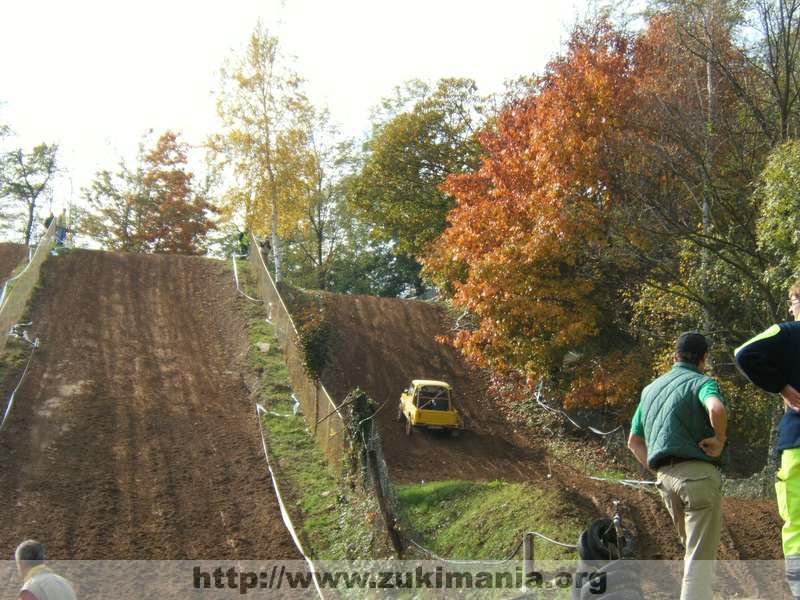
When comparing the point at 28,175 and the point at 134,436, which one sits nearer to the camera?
the point at 134,436

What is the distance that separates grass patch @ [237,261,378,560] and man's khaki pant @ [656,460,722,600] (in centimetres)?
730

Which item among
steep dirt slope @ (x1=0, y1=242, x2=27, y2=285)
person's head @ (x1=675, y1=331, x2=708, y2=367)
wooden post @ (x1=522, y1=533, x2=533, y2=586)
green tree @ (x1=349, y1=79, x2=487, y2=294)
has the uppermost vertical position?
green tree @ (x1=349, y1=79, x2=487, y2=294)

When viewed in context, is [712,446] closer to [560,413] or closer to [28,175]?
[560,413]

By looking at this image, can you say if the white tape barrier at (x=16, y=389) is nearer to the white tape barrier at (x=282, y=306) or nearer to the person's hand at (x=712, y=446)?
the white tape barrier at (x=282, y=306)

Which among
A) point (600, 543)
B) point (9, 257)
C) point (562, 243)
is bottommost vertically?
point (600, 543)

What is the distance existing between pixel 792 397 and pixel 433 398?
57.0 feet

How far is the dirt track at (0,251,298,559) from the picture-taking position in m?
13.5

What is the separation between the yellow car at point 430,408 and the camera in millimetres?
21094

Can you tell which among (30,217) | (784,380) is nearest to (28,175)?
(30,217)

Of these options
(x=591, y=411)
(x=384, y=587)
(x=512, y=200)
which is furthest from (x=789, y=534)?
(x=591, y=411)

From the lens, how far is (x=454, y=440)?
21453mm

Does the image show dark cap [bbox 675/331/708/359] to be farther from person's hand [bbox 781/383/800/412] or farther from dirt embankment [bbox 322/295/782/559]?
dirt embankment [bbox 322/295/782/559]

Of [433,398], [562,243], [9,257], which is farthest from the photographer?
[9,257]

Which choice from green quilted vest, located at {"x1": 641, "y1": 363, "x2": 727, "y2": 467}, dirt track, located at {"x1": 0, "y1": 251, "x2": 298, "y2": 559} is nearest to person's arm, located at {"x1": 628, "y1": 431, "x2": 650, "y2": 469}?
green quilted vest, located at {"x1": 641, "y1": 363, "x2": 727, "y2": 467}
